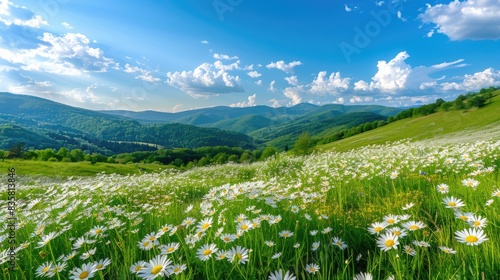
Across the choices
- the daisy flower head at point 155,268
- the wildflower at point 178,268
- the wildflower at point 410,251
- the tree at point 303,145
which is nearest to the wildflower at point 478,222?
the wildflower at point 410,251

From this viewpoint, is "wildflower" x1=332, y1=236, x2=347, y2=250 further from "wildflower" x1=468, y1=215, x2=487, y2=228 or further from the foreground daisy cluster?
"wildflower" x1=468, y1=215, x2=487, y2=228

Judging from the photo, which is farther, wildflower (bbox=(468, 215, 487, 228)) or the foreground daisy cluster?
the foreground daisy cluster

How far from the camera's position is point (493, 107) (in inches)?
3398

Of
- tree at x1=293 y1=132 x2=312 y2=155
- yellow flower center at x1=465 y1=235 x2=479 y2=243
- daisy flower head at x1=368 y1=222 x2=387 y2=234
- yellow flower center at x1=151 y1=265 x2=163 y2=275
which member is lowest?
tree at x1=293 y1=132 x2=312 y2=155

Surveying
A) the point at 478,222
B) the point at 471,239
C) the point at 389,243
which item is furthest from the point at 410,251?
the point at 478,222

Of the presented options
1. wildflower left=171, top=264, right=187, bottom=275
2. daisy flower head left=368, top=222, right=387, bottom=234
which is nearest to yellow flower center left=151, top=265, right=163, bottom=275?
wildflower left=171, top=264, right=187, bottom=275

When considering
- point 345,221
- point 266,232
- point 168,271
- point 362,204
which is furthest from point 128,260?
point 362,204

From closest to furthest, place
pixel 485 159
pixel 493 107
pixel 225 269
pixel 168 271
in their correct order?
pixel 168 271
pixel 225 269
pixel 485 159
pixel 493 107

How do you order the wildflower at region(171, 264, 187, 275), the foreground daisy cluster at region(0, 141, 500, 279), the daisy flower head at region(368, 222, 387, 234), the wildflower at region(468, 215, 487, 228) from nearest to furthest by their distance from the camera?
the wildflower at region(171, 264, 187, 275), the wildflower at region(468, 215, 487, 228), the foreground daisy cluster at region(0, 141, 500, 279), the daisy flower head at region(368, 222, 387, 234)

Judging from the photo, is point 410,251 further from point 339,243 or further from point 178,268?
point 178,268

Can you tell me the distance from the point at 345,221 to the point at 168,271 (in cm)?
249

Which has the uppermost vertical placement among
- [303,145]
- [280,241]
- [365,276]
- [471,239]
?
[471,239]

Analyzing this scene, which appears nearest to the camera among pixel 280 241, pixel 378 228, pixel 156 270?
pixel 156 270

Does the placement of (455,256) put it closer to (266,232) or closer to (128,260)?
(266,232)
